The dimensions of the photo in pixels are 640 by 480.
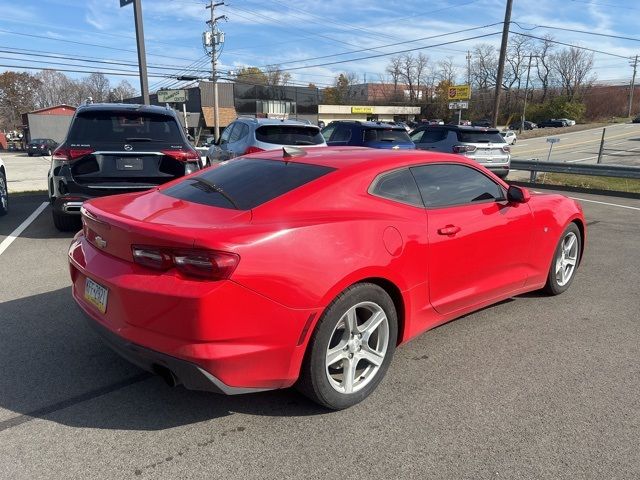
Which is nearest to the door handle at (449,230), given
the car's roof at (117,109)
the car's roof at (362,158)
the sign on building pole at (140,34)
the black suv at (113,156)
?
the car's roof at (362,158)

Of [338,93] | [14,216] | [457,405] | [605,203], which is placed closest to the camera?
[457,405]

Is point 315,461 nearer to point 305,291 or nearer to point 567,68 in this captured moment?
point 305,291

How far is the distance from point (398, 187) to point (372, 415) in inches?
58.0

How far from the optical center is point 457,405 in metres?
2.98

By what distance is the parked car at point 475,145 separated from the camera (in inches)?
511

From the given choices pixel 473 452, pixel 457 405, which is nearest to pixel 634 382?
pixel 457 405

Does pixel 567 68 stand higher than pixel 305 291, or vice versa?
pixel 567 68

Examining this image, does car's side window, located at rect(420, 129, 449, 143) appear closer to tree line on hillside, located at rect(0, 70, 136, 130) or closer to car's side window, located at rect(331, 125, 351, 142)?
car's side window, located at rect(331, 125, 351, 142)

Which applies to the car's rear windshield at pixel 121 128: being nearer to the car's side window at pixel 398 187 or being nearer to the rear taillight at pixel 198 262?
the car's side window at pixel 398 187

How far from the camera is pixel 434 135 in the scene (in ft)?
45.1

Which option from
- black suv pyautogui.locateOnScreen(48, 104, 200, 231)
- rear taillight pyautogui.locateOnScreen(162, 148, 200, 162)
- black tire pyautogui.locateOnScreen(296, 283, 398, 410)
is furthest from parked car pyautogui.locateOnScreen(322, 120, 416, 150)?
black tire pyautogui.locateOnScreen(296, 283, 398, 410)

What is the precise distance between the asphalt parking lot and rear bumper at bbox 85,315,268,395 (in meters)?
0.33

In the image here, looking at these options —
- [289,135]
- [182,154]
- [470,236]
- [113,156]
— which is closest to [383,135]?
[289,135]

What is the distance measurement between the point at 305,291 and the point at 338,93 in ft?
341
